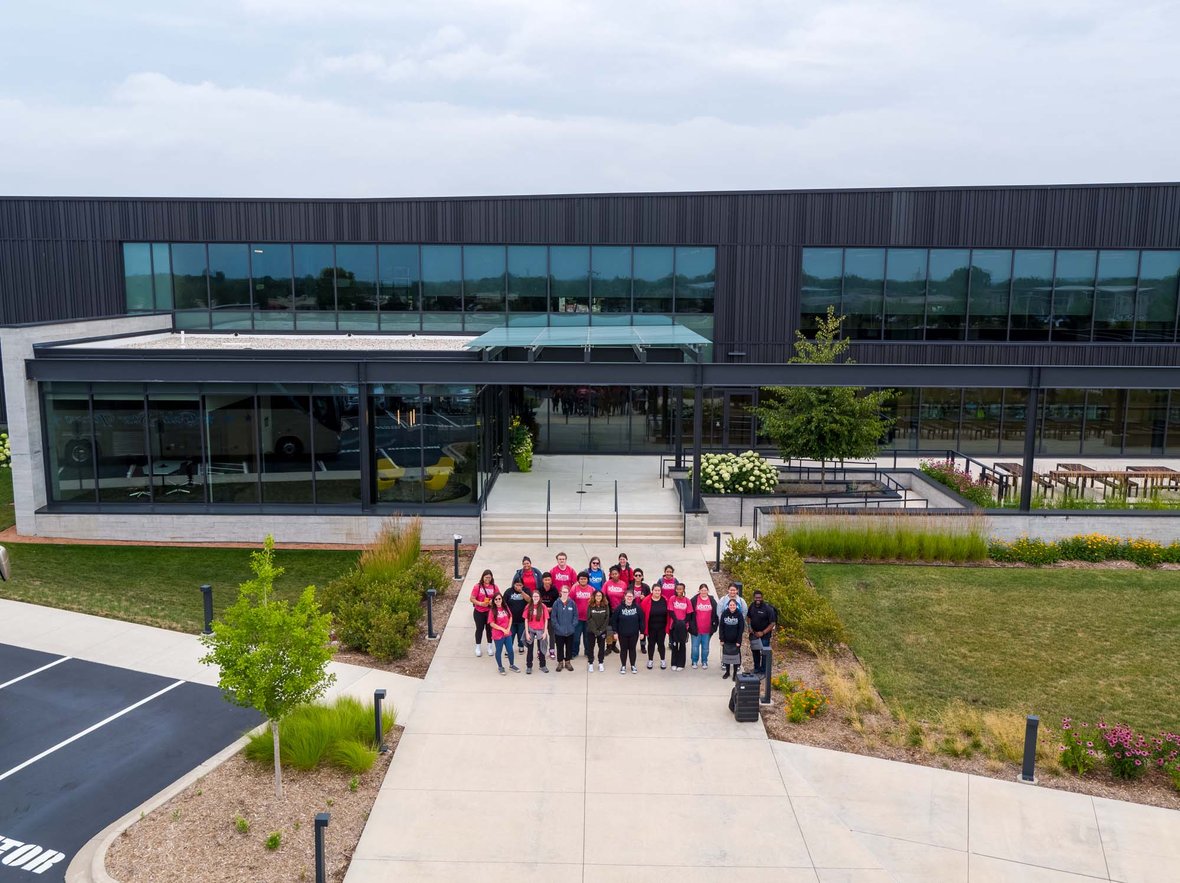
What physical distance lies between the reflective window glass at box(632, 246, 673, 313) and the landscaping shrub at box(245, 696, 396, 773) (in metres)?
20.5

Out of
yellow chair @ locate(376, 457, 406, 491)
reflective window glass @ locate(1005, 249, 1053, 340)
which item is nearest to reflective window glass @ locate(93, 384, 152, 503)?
yellow chair @ locate(376, 457, 406, 491)

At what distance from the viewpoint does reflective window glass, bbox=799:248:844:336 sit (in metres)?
29.5

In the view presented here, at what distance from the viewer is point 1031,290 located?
1169 inches

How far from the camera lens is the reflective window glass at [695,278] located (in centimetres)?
2962

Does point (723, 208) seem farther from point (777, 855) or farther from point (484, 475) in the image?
point (777, 855)

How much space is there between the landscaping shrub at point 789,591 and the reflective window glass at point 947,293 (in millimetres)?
14682

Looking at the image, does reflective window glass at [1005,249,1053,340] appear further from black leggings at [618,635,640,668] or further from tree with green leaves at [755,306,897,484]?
black leggings at [618,635,640,668]

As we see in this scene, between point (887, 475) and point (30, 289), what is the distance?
2807 centimetres

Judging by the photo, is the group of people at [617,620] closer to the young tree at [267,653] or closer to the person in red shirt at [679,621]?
the person in red shirt at [679,621]

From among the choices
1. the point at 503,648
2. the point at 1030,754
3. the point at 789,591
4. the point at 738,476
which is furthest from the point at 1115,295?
the point at 503,648

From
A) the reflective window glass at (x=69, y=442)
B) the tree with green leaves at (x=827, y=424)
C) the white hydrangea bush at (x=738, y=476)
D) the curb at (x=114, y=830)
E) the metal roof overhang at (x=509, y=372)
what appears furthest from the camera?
the white hydrangea bush at (x=738, y=476)

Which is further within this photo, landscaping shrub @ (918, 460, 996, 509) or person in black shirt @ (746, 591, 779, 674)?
landscaping shrub @ (918, 460, 996, 509)

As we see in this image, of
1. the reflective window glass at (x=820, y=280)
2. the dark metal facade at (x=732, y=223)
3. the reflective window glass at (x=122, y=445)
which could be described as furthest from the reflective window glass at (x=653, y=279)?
the reflective window glass at (x=122, y=445)

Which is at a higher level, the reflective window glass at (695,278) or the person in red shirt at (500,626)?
the reflective window glass at (695,278)
